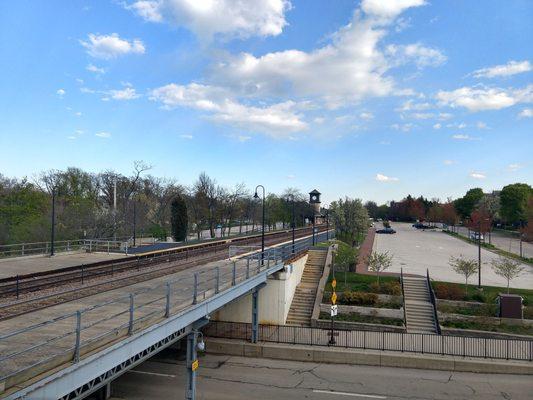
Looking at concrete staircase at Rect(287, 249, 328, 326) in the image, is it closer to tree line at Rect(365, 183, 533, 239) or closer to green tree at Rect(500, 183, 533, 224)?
tree line at Rect(365, 183, 533, 239)

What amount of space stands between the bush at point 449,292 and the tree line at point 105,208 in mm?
29230

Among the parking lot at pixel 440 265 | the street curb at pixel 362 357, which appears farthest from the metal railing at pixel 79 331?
the parking lot at pixel 440 265

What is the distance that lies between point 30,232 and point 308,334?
96.4 ft

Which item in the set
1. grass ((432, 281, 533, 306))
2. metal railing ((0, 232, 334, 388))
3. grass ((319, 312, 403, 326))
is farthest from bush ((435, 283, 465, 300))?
metal railing ((0, 232, 334, 388))

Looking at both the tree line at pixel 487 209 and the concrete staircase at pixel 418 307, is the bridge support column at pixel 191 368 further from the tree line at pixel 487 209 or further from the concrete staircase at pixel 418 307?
the tree line at pixel 487 209

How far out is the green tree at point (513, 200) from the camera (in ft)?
304

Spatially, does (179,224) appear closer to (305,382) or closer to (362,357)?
(362,357)

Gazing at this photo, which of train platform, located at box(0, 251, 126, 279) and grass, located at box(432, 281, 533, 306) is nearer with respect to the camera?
train platform, located at box(0, 251, 126, 279)

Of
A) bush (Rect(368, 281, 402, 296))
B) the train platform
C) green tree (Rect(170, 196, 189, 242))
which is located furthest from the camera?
green tree (Rect(170, 196, 189, 242))

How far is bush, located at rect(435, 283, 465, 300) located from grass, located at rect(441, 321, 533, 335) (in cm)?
305

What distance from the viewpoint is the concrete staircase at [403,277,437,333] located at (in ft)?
81.0

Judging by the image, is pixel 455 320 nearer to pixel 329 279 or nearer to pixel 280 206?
pixel 329 279

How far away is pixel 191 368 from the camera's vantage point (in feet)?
40.6

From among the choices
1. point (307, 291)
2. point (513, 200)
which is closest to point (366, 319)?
point (307, 291)
